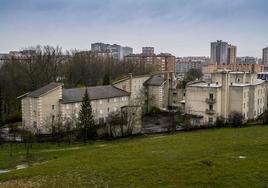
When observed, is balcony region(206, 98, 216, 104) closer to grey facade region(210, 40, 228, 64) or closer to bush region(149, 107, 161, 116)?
bush region(149, 107, 161, 116)

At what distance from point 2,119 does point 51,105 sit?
36.4ft

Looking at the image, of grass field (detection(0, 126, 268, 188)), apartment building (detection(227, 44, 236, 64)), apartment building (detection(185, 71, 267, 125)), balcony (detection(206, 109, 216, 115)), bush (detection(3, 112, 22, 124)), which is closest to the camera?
grass field (detection(0, 126, 268, 188))

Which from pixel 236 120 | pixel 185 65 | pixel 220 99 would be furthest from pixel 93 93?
pixel 185 65

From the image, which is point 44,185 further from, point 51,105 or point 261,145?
point 51,105

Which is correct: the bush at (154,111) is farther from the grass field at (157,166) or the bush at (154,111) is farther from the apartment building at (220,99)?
the grass field at (157,166)

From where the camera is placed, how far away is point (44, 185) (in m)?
19.0

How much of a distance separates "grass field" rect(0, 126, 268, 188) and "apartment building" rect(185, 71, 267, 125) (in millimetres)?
17151

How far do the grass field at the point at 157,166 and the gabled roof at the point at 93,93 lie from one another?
14407 millimetres

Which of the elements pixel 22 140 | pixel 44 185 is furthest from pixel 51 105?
pixel 44 185

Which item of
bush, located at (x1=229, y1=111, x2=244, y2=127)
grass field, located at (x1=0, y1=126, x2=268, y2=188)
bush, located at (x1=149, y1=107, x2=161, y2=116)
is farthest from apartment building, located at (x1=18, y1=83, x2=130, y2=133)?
bush, located at (x1=229, y1=111, x2=244, y2=127)

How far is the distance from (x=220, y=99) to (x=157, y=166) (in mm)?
30058

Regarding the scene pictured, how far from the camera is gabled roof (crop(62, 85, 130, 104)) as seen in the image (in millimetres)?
46375

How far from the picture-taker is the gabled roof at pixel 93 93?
46375 mm

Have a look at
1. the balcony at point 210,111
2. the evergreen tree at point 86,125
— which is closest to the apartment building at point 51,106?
the evergreen tree at point 86,125
